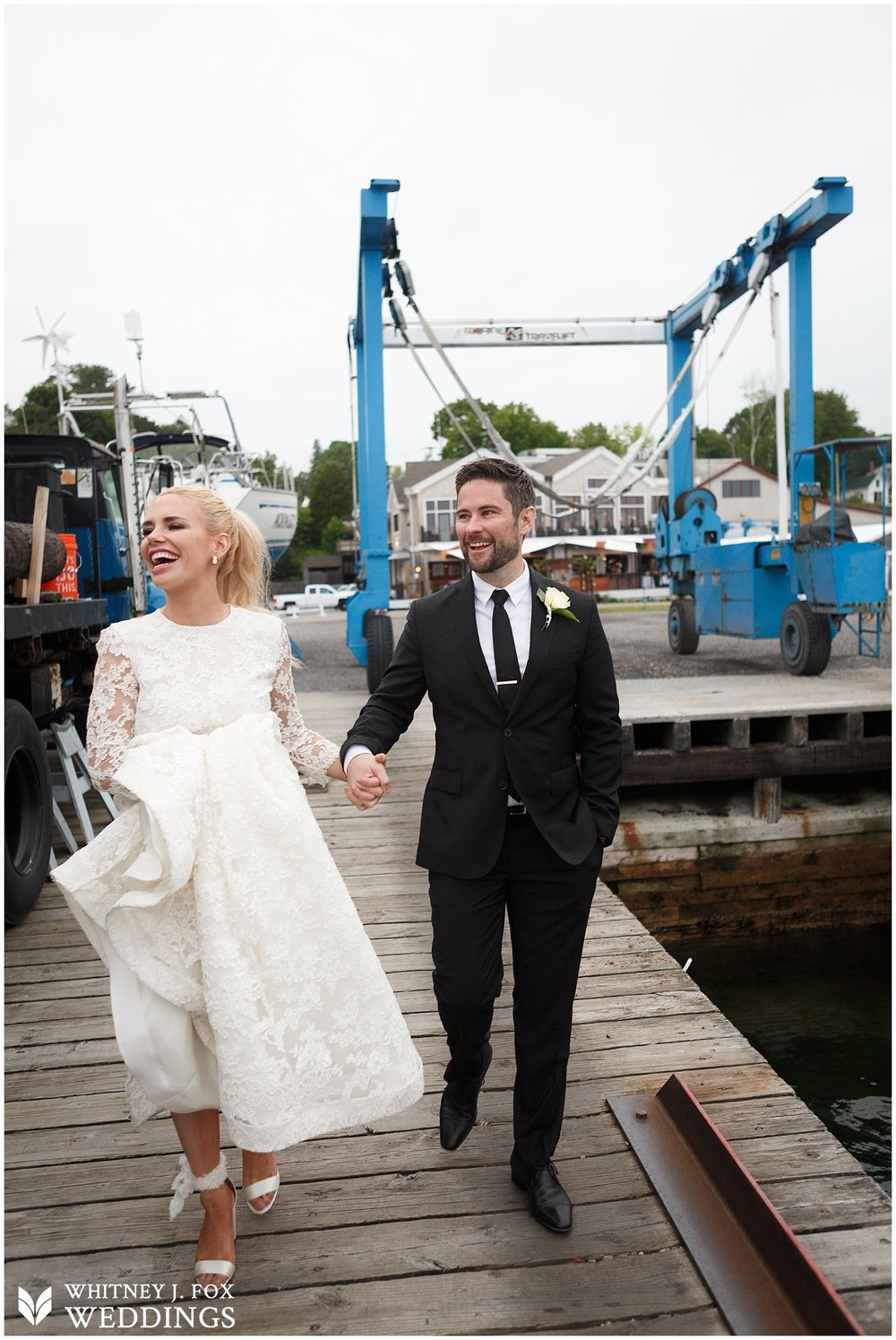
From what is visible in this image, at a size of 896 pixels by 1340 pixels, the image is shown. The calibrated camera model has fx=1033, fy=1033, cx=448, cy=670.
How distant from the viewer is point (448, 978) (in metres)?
2.66

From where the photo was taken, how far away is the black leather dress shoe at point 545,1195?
2447mm

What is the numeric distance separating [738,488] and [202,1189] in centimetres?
5901

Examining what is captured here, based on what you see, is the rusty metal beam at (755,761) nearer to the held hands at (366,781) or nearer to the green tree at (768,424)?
the held hands at (366,781)

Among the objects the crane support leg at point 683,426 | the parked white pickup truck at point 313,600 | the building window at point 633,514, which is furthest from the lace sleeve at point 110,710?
the building window at point 633,514

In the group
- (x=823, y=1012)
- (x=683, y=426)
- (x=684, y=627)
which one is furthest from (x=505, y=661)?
(x=684, y=627)

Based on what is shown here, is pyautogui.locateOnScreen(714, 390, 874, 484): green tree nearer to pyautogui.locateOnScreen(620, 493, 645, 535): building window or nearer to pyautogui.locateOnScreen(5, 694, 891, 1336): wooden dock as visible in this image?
pyautogui.locateOnScreen(620, 493, 645, 535): building window

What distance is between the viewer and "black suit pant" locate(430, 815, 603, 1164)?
2580 millimetres

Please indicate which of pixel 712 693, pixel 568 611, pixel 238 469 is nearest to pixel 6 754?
pixel 568 611

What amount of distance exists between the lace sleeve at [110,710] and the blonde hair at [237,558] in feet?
1.04

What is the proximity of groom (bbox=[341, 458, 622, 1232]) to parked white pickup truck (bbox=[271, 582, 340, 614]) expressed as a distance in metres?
35.4

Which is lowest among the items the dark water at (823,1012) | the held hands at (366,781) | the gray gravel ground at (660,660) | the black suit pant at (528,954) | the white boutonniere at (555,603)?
the dark water at (823,1012)

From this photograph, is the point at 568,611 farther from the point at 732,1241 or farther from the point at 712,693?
the point at 712,693

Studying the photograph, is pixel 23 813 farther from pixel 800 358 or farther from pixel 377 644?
pixel 800 358

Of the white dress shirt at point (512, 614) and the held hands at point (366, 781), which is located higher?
the white dress shirt at point (512, 614)
